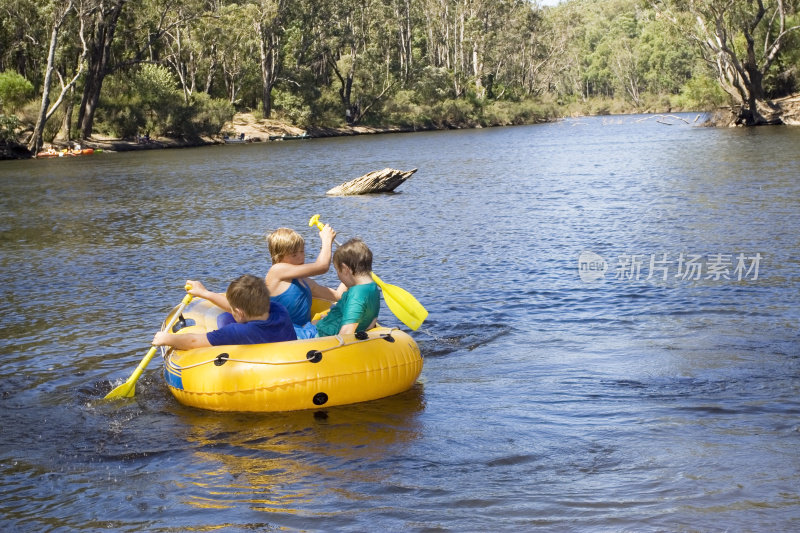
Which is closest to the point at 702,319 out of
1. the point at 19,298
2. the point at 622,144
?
the point at 19,298

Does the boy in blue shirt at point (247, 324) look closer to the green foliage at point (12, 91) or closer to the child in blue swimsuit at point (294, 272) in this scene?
the child in blue swimsuit at point (294, 272)

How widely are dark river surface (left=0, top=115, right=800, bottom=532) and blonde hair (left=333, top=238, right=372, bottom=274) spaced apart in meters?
1.12

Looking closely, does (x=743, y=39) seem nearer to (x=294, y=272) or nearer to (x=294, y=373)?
(x=294, y=272)

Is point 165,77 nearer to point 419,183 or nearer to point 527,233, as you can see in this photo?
point 419,183

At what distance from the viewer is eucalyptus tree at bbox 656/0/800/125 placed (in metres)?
47.8

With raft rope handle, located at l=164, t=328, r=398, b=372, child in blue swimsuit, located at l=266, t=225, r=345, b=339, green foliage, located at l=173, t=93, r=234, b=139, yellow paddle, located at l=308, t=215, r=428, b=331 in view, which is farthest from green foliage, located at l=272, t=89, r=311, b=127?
raft rope handle, located at l=164, t=328, r=398, b=372

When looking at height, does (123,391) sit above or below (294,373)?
below

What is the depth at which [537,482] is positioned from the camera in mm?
5613

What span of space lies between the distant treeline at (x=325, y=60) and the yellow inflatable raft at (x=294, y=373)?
135ft

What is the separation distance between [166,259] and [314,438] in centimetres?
886

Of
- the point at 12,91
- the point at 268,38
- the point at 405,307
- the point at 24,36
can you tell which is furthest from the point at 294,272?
the point at 268,38

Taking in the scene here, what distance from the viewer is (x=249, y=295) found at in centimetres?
711

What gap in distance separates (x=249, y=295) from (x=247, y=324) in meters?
0.35

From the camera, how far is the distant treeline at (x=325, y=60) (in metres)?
48.7
